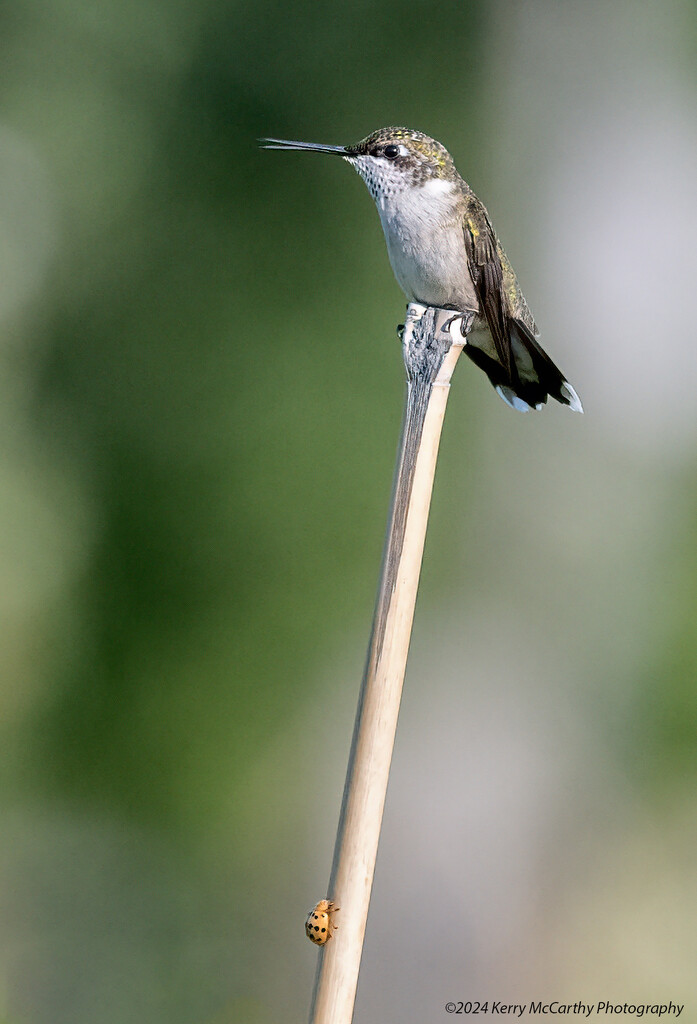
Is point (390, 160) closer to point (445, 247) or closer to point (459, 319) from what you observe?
point (445, 247)

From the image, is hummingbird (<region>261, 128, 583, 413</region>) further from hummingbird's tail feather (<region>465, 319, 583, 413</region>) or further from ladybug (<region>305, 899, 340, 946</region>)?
ladybug (<region>305, 899, 340, 946</region>)

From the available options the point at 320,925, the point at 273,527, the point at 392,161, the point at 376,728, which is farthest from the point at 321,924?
the point at 273,527

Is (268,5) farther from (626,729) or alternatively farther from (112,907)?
(112,907)

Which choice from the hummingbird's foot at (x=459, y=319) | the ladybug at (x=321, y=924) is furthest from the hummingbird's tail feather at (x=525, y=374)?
the ladybug at (x=321, y=924)

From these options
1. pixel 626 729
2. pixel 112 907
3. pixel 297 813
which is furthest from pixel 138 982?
pixel 626 729

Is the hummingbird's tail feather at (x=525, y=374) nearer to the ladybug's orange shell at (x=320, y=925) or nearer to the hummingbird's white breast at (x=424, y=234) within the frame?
the hummingbird's white breast at (x=424, y=234)

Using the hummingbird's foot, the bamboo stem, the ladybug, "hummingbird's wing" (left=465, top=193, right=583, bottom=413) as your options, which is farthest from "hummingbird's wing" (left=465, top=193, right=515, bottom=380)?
the ladybug
